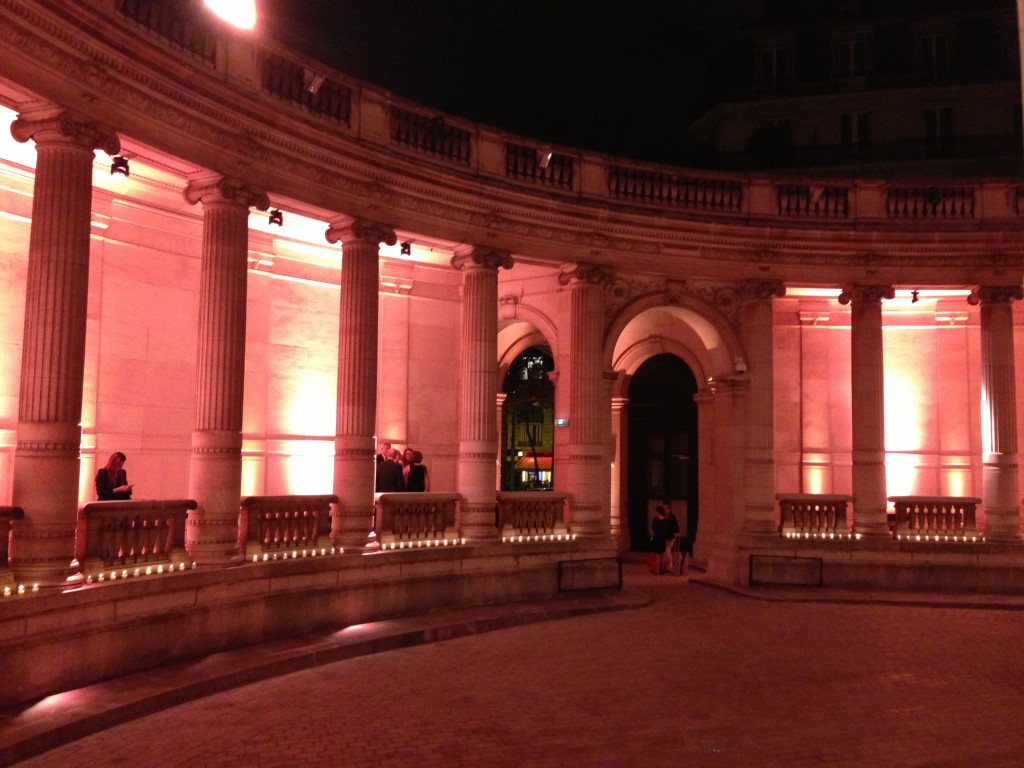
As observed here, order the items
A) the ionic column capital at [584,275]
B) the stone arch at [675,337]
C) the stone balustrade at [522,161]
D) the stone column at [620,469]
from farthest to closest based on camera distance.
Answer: the stone column at [620,469]
the stone arch at [675,337]
the ionic column capital at [584,275]
the stone balustrade at [522,161]

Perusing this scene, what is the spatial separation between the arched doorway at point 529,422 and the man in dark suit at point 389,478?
6.84 m

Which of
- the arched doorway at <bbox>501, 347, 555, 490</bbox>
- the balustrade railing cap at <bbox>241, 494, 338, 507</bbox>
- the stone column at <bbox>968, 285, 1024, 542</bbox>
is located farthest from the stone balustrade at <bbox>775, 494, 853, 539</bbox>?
the balustrade railing cap at <bbox>241, 494, 338, 507</bbox>

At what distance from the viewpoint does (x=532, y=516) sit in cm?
1639

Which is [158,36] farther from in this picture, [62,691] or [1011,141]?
[1011,141]

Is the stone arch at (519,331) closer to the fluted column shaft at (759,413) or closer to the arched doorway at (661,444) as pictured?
the arched doorway at (661,444)

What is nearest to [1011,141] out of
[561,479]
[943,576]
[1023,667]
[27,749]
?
[943,576]

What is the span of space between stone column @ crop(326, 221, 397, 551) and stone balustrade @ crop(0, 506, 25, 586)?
4963 mm

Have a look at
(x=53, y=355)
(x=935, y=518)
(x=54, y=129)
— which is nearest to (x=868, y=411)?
(x=935, y=518)

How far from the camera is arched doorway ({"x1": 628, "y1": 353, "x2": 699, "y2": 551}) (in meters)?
21.7

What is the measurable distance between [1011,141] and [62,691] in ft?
104

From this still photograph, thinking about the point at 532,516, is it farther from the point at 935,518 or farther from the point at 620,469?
the point at 935,518

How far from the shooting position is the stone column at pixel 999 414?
17.6m

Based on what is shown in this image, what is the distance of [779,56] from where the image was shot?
112 ft

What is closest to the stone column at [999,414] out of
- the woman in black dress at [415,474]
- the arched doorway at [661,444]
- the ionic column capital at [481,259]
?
the arched doorway at [661,444]
